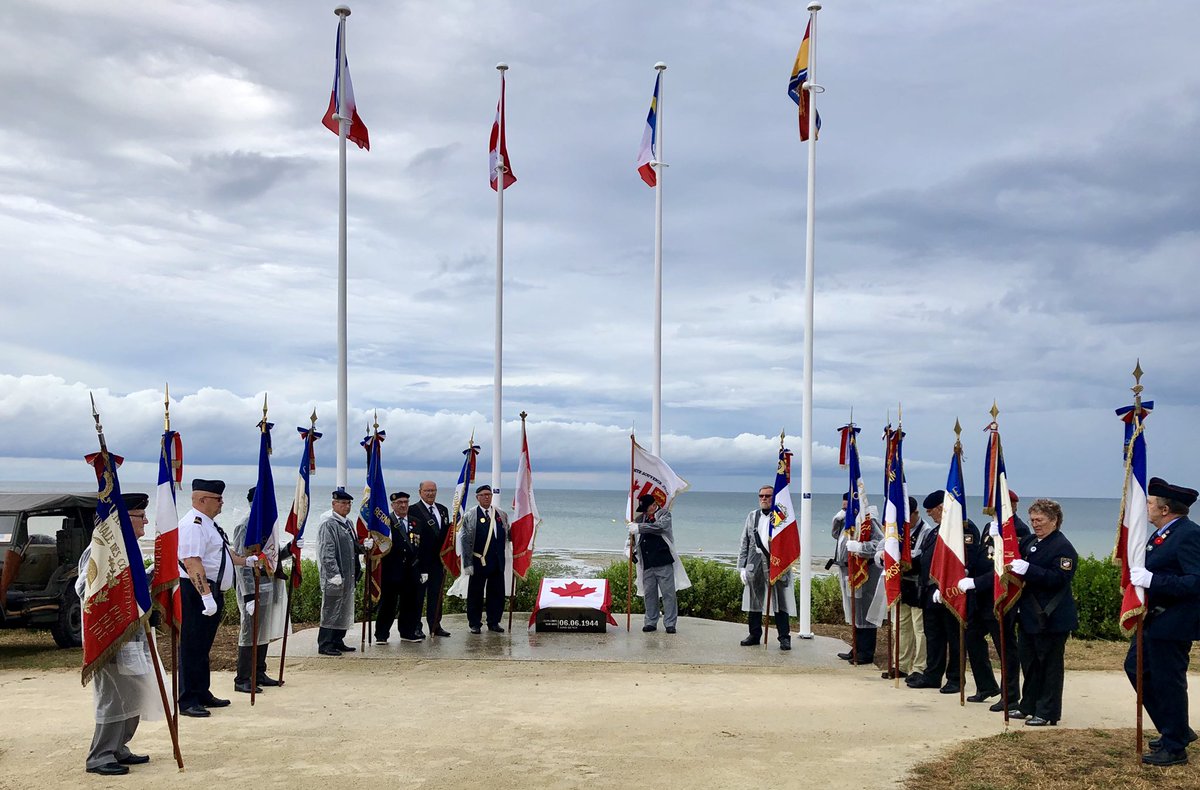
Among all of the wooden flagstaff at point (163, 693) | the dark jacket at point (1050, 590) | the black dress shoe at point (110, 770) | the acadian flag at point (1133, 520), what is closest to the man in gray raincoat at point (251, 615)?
the wooden flagstaff at point (163, 693)

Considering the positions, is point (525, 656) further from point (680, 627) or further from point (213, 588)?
point (213, 588)

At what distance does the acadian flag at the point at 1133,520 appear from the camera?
7379 millimetres

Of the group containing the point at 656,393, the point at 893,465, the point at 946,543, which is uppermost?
the point at 656,393

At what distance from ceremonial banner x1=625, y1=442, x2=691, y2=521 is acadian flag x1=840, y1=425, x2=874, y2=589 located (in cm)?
224

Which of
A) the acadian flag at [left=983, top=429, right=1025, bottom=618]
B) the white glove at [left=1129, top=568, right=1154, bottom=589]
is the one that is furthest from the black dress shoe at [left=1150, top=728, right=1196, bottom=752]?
the acadian flag at [left=983, top=429, right=1025, bottom=618]

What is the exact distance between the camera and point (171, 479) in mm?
7938

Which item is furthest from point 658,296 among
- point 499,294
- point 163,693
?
point 163,693

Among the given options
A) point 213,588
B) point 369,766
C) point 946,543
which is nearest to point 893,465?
point 946,543

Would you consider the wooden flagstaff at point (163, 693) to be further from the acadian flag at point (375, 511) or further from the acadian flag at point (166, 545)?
the acadian flag at point (375, 511)

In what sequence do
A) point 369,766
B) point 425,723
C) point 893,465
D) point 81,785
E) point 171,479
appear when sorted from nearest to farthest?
1. point 81,785
2. point 369,766
3. point 171,479
4. point 425,723
5. point 893,465

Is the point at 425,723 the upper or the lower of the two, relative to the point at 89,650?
lower

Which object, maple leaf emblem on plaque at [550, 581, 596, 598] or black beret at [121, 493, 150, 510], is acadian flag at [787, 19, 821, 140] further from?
black beret at [121, 493, 150, 510]

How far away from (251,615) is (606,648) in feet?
14.8

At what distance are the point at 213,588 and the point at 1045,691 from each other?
7.68 m
